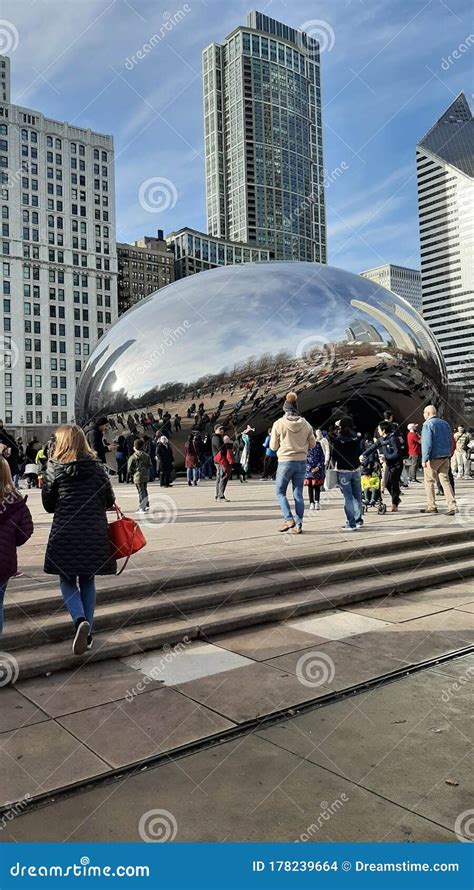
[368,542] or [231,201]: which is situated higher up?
[231,201]

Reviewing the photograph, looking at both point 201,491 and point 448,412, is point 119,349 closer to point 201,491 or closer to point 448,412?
point 201,491

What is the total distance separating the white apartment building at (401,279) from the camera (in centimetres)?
11206

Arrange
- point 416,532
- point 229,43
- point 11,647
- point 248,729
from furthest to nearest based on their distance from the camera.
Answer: point 229,43 → point 416,532 → point 11,647 → point 248,729

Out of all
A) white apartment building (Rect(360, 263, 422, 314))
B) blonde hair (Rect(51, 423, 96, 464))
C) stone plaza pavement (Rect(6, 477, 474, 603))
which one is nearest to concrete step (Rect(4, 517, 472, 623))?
stone plaza pavement (Rect(6, 477, 474, 603))

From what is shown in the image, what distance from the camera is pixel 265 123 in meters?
71.5

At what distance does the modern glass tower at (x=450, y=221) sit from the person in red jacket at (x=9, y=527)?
50133mm

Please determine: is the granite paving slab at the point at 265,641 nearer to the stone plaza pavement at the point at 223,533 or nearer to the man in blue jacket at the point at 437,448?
the stone plaza pavement at the point at 223,533

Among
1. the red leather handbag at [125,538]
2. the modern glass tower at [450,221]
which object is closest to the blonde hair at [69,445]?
the red leather handbag at [125,538]

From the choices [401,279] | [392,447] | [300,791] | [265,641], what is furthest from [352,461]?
[401,279]

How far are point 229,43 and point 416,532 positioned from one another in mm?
93806

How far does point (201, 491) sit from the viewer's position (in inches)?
626

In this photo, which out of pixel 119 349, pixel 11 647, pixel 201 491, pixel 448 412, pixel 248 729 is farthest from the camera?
pixel 448 412

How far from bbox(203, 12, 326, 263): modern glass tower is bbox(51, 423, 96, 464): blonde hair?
6602 cm

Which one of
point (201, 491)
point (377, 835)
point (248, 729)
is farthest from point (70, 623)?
point (201, 491)
